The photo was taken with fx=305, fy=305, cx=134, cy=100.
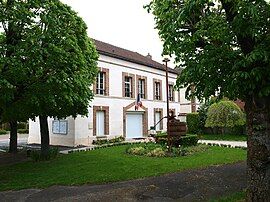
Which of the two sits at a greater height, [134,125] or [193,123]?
[193,123]

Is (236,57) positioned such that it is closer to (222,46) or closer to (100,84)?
(222,46)

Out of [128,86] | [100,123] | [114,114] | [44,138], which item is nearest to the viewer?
[44,138]

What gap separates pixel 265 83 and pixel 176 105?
28.7 metres

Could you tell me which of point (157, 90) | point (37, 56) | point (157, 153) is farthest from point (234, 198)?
point (157, 90)

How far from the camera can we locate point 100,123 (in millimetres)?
24812

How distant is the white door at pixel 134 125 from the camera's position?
27.8m

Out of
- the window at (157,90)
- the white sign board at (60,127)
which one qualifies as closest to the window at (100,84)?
the white sign board at (60,127)

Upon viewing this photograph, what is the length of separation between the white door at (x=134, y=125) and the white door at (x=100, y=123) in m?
3.27

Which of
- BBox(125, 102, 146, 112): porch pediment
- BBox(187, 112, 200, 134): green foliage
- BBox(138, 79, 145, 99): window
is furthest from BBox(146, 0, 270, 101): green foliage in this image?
BBox(187, 112, 200, 134): green foliage

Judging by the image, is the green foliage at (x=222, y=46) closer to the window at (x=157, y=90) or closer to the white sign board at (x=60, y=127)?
the white sign board at (x=60, y=127)

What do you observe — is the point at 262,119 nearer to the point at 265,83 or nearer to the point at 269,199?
the point at 265,83

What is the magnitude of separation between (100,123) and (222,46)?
1930 centimetres

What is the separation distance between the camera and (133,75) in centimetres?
2823

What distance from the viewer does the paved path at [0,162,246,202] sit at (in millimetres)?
7871
